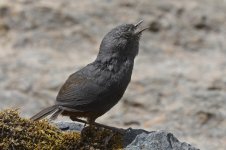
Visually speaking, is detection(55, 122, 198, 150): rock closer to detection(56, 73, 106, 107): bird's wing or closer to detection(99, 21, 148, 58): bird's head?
detection(56, 73, 106, 107): bird's wing

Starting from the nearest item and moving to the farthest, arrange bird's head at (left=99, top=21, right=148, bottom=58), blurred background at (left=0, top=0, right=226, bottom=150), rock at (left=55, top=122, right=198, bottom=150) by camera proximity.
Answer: rock at (left=55, top=122, right=198, bottom=150), bird's head at (left=99, top=21, right=148, bottom=58), blurred background at (left=0, top=0, right=226, bottom=150)

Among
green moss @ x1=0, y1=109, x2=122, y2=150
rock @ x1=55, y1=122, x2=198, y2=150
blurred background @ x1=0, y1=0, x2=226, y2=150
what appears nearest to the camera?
green moss @ x1=0, y1=109, x2=122, y2=150

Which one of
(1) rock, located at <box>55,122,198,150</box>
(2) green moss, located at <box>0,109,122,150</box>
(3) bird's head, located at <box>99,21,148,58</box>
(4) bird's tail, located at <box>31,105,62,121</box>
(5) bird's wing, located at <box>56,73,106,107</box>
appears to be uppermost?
(3) bird's head, located at <box>99,21,148,58</box>


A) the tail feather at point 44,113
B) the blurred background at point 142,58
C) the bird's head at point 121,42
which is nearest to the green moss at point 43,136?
the tail feather at point 44,113

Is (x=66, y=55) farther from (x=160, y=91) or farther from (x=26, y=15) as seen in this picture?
(x=160, y=91)

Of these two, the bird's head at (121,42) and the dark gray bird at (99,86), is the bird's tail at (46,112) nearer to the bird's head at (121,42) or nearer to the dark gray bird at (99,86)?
the dark gray bird at (99,86)

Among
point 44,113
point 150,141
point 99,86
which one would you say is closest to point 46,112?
point 44,113

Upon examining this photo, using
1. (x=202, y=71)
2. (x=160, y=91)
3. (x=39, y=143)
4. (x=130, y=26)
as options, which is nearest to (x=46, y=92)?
(x=160, y=91)

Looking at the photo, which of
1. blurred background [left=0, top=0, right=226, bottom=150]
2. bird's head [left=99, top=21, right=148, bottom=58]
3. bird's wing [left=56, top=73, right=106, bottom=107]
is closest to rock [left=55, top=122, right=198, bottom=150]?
bird's wing [left=56, top=73, right=106, bottom=107]
